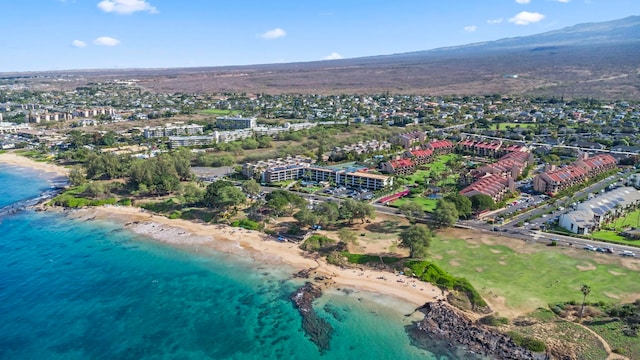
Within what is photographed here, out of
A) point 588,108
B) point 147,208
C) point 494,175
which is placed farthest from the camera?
point 588,108

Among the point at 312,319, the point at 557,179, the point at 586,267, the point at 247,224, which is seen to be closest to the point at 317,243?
the point at 247,224

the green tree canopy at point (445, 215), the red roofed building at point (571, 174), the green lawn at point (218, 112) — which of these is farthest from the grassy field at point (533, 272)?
the green lawn at point (218, 112)

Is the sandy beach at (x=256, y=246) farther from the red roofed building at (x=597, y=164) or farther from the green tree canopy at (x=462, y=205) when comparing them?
the red roofed building at (x=597, y=164)

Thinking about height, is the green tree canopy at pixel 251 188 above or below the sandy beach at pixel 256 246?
above

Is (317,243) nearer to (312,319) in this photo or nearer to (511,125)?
(312,319)

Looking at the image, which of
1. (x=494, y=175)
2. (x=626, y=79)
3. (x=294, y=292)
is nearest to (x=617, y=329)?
(x=294, y=292)

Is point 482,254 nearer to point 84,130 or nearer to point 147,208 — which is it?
point 147,208

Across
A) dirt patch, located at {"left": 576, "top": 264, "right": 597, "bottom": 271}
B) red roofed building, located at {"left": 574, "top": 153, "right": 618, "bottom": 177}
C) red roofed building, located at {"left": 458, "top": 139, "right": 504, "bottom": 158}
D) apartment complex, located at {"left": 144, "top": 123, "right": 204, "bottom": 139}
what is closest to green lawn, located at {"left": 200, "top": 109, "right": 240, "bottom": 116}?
apartment complex, located at {"left": 144, "top": 123, "right": 204, "bottom": 139}
